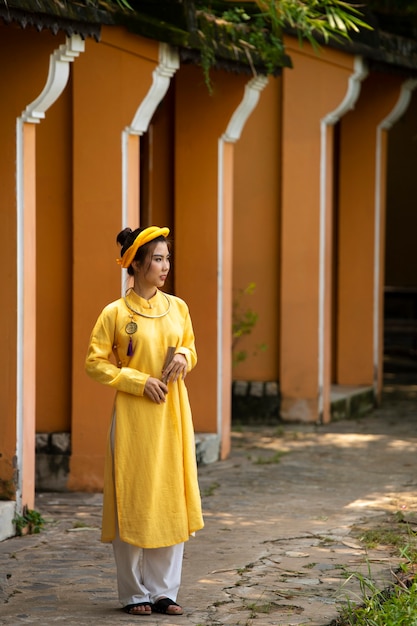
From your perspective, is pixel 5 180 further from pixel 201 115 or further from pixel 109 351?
pixel 201 115

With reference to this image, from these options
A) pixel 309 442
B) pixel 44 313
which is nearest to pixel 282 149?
pixel 309 442

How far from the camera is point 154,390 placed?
5645mm

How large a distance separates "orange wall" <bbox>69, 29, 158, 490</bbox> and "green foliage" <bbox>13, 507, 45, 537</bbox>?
48.7 inches

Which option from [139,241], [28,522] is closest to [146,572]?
[139,241]

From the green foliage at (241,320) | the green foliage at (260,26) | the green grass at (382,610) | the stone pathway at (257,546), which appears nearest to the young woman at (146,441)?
the stone pathway at (257,546)

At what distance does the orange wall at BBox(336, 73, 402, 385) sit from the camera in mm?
13422

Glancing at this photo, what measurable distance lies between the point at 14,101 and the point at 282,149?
16.7ft

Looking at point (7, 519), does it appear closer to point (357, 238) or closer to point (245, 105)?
point (245, 105)

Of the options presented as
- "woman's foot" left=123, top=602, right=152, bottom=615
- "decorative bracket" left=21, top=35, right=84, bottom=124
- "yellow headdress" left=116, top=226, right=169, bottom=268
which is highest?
"decorative bracket" left=21, top=35, right=84, bottom=124

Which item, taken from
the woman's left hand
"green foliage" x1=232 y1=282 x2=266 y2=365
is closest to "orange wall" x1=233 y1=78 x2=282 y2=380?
"green foliage" x1=232 y1=282 x2=266 y2=365

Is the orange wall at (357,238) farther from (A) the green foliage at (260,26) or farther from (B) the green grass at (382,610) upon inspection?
(B) the green grass at (382,610)

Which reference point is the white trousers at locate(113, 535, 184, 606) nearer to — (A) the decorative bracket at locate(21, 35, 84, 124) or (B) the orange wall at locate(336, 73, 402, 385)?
(A) the decorative bracket at locate(21, 35, 84, 124)

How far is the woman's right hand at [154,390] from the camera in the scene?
5.64 metres

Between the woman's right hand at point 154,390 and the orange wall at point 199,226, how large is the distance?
445 centimetres
